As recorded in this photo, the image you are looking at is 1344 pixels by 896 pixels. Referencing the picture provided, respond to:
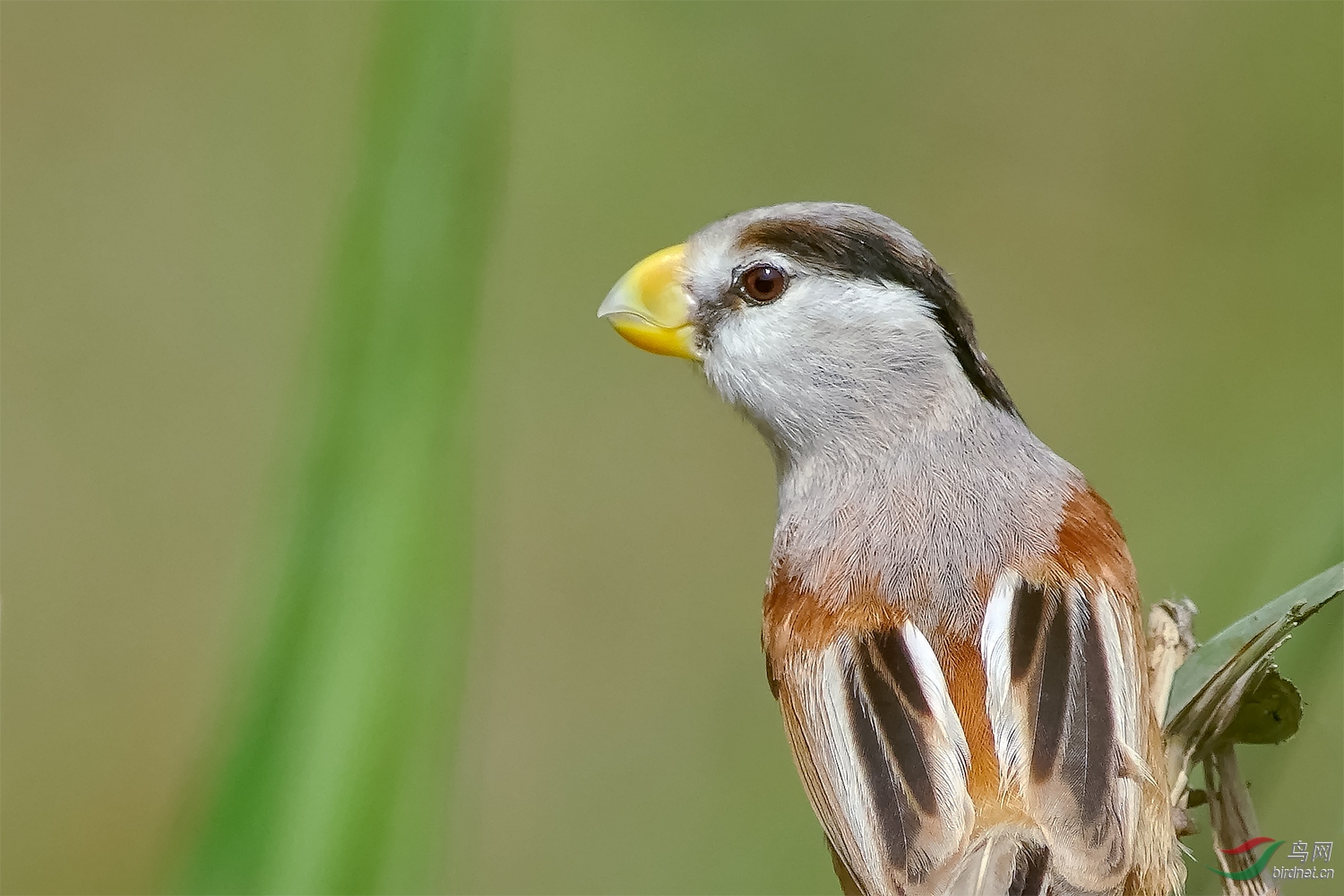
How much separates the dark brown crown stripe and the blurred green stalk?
2.16ft

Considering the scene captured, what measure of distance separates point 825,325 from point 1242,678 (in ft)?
1.90

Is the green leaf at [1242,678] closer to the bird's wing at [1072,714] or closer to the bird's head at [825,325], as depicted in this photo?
the bird's wing at [1072,714]

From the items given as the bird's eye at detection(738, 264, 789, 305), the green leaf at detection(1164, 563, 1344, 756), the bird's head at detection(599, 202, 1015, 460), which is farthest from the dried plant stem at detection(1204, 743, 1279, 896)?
the bird's eye at detection(738, 264, 789, 305)

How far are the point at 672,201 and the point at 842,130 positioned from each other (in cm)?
45

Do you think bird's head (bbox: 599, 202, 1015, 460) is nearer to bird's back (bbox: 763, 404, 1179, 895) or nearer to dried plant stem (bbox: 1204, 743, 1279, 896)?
bird's back (bbox: 763, 404, 1179, 895)

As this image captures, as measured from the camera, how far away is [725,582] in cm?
271

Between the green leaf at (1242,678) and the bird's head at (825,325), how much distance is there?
37cm

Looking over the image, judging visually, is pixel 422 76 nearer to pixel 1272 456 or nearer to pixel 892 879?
pixel 892 879

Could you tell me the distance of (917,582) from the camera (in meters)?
1.06

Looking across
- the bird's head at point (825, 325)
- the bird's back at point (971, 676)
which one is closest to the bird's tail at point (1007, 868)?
the bird's back at point (971, 676)

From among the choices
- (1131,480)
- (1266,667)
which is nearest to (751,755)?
(1131,480)

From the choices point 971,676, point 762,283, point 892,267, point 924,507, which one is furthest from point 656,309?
point 971,676

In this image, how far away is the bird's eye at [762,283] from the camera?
1307 mm

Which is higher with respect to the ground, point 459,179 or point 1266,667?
point 459,179
